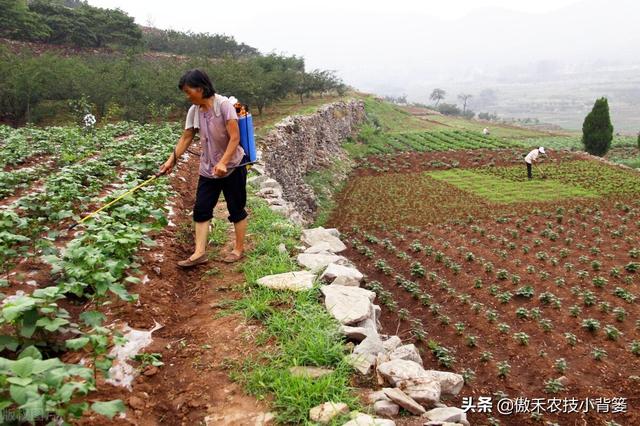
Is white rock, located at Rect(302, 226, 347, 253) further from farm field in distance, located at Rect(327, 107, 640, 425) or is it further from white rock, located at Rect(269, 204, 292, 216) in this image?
farm field in distance, located at Rect(327, 107, 640, 425)

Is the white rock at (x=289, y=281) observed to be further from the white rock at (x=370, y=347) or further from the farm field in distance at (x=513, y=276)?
the farm field in distance at (x=513, y=276)

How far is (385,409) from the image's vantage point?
3.01 m

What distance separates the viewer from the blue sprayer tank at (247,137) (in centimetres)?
468

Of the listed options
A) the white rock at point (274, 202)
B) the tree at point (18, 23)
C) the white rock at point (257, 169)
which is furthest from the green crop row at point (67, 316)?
the tree at point (18, 23)

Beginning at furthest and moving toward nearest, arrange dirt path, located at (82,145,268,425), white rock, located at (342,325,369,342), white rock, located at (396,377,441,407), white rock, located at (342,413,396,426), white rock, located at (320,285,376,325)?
white rock, located at (320,285,376,325) < white rock, located at (342,325,369,342) < white rock, located at (396,377,441,407) < dirt path, located at (82,145,268,425) < white rock, located at (342,413,396,426)

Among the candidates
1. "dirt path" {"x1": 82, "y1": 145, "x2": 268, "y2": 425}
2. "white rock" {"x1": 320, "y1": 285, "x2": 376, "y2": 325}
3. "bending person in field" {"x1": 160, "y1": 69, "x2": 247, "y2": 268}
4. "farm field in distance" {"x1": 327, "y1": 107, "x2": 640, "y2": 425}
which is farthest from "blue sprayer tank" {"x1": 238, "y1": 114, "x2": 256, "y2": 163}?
"farm field in distance" {"x1": 327, "y1": 107, "x2": 640, "y2": 425}

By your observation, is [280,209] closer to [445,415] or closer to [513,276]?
[513,276]

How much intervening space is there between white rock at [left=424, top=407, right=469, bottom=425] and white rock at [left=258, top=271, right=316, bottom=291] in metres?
1.65

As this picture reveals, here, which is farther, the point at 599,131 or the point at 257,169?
the point at 599,131

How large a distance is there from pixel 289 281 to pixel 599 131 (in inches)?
1037

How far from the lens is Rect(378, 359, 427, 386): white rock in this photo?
3320mm

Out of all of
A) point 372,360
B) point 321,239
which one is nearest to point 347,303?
point 372,360

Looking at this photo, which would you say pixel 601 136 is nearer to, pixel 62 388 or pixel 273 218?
pixel 273 218

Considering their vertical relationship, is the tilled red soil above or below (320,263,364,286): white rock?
below
